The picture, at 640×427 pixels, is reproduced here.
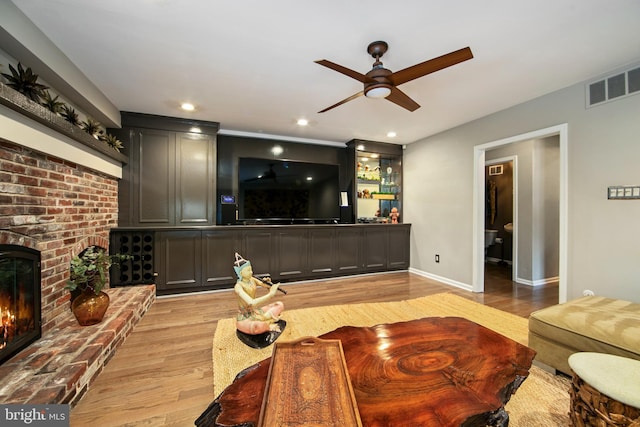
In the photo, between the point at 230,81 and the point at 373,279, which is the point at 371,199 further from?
the point at 230,81

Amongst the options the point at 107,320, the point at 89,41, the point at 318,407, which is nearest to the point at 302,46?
→ the point at 89,41

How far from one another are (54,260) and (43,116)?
3.76 feet

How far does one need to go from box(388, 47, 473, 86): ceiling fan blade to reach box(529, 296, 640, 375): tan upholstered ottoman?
1890mm

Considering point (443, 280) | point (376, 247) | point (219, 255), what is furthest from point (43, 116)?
point (443, 280)

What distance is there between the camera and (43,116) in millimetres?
1786

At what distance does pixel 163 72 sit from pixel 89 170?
1.34 metres

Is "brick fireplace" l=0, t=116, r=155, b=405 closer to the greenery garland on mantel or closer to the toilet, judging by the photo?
the greenery garland on mantel

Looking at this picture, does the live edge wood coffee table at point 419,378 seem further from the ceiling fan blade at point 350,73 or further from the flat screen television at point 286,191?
the flat screen television at point 286,191

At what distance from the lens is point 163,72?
2404 mm

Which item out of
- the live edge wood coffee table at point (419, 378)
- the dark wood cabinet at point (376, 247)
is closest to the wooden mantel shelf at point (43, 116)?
the live edge wood coffee table at point (419, 378)

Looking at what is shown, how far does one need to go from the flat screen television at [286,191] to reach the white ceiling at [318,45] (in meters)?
1.26

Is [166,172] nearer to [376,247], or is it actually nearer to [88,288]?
[88,288]

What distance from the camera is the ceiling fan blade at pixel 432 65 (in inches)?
64.5

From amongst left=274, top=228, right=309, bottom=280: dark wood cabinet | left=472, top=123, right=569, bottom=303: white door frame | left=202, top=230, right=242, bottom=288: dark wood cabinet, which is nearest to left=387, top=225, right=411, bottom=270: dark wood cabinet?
left=472, top=123, right=569, bottom=303: white door frame
